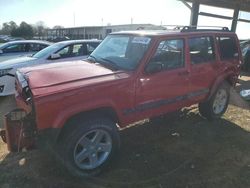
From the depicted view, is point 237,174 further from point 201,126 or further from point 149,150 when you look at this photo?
point 201,126

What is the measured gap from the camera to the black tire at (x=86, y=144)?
143 inches

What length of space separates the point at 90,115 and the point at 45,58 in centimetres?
510

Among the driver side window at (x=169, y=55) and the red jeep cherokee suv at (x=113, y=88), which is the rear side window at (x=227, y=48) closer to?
the red jeep cherokee suv at (x=113, y=88)

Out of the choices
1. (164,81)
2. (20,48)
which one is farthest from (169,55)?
(20,48)

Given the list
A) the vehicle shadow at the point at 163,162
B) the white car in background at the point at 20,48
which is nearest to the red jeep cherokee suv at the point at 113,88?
the vehicle shadow at the point at 163,162

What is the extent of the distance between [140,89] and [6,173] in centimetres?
221

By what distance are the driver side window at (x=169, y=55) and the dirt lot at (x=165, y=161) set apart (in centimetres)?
137

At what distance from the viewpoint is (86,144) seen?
3879 mm

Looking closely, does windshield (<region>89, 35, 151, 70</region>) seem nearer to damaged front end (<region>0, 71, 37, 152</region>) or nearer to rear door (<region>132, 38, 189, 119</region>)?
rear door (<region>132, 38, 189, 119</region>)

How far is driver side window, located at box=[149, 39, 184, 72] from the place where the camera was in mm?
4488

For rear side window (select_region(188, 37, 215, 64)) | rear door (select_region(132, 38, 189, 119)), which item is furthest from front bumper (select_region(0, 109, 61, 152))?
rear side window (select_region(188, 37, 215, 64))

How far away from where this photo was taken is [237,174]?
161 inches

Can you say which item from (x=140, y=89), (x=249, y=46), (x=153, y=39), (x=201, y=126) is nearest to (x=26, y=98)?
(x=140, y=89)

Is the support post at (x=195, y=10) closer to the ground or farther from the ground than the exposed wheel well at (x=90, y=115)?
farther from the ground
